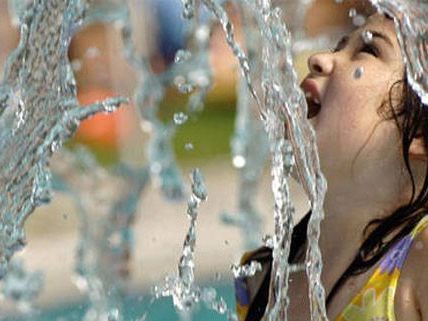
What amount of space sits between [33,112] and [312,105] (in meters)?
0.58

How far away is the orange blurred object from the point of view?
725 cm

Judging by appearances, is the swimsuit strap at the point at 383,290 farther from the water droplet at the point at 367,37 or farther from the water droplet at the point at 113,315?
the water droplet at the point at 113,315

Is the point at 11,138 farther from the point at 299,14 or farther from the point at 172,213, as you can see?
the point at 299,14

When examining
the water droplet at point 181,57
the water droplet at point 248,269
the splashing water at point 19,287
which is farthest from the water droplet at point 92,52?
the water droplet at point 248,269

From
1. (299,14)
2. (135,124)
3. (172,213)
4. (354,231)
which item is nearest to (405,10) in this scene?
(354,231)

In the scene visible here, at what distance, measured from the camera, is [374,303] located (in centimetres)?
257

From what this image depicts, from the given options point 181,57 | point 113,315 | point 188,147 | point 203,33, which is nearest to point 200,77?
point 203,33

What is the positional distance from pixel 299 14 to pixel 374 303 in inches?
166

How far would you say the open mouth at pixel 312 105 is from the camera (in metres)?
2.82

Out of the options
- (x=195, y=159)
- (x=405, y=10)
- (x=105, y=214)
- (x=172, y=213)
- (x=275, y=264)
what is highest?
(x=405, y=10)

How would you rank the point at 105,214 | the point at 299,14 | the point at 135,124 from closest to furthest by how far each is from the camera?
the point at 105,214 → the point at 299,14 → the point at 135,124

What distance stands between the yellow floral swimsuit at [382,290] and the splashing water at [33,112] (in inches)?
27.7

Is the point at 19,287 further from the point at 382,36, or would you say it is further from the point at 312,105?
the point at 382,36

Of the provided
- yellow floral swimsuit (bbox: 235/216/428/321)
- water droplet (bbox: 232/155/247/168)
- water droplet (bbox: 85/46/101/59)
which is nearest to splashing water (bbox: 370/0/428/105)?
yellow floral swimsuit (bbox: 235/216/428/321)
